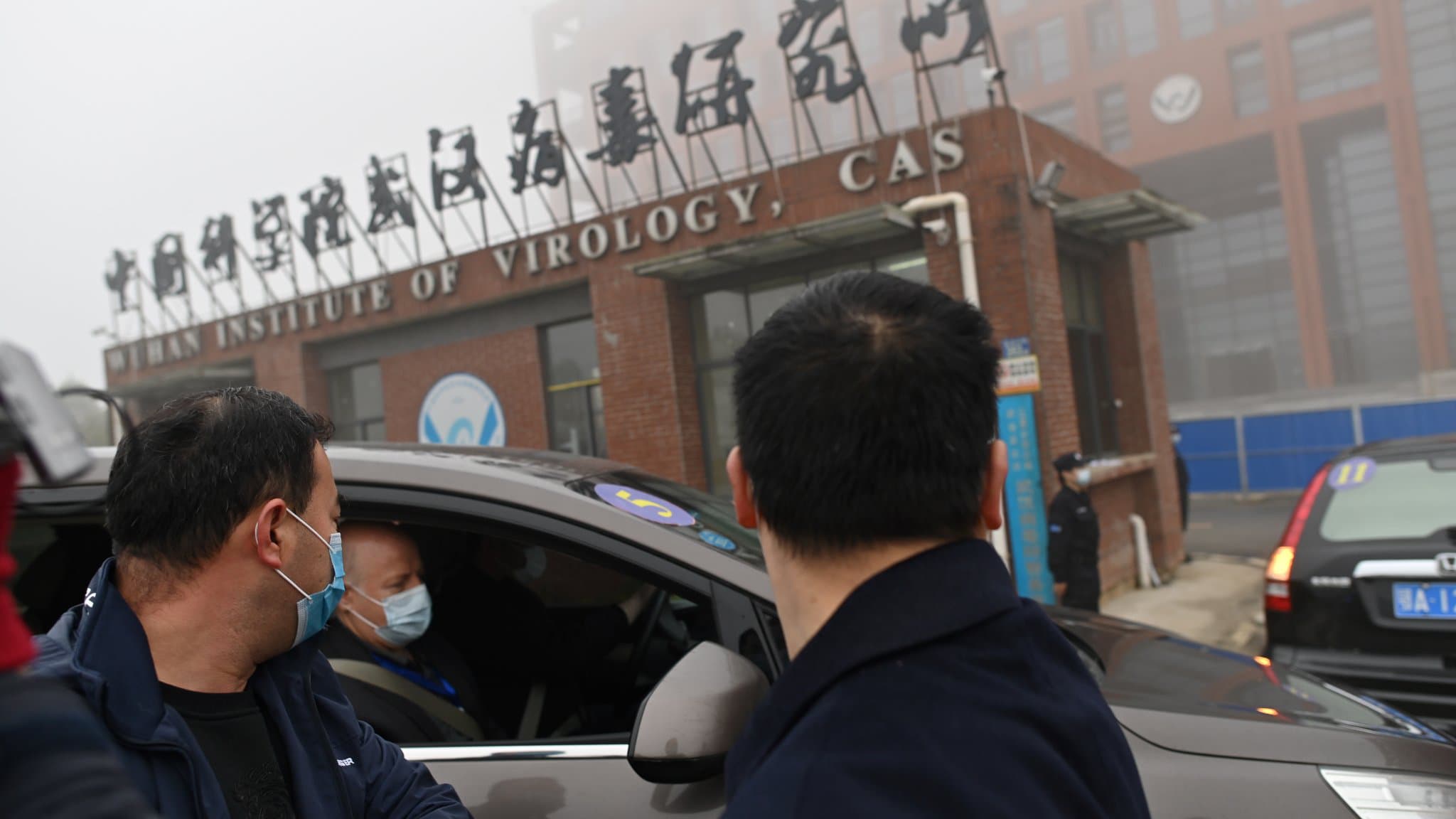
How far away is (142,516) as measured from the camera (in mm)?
1364

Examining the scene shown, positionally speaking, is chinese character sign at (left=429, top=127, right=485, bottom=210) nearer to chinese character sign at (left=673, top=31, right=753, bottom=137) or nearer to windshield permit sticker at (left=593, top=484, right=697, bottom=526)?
chinese character sign at (left=673, top=31, right=753, bottom=137)

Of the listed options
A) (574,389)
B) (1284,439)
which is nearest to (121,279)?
(574,389)

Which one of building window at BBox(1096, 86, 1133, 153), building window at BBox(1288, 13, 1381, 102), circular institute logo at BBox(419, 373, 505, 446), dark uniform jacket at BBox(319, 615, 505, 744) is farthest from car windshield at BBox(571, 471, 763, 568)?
building window at BBox(1288, 13, 1381, 102)

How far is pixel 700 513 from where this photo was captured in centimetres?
242

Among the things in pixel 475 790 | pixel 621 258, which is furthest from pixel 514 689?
pixel 621 258

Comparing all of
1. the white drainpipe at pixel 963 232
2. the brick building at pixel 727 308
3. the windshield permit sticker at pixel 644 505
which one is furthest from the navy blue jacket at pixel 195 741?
the white drainpipe at pixel 963 232

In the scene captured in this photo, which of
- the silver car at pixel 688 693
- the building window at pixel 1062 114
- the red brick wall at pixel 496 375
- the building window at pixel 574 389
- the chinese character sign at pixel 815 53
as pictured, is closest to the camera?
the silver car at pixel 688 693

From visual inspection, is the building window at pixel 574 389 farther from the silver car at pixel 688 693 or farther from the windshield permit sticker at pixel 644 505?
the windshield permit sticker at pixel 644 505

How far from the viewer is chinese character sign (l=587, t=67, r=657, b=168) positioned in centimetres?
1144

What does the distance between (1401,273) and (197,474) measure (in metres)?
36.1

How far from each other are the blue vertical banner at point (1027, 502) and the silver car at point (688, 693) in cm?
614

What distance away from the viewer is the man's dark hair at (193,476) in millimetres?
1367

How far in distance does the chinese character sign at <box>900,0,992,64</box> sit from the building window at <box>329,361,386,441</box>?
9.48m

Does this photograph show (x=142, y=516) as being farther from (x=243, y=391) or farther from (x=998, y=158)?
(x=998, y=158)
